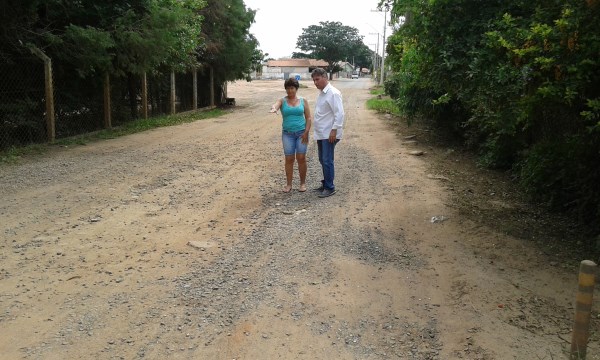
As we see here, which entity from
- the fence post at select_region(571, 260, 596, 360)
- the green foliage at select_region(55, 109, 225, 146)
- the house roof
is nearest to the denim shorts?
the fence post at select_region(571, 260, 596, 360)

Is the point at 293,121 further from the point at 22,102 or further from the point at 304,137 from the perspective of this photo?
the point at 22,102

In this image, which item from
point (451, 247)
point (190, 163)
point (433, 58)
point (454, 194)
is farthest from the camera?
point (190, 163)

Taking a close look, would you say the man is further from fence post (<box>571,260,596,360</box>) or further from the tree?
the tree

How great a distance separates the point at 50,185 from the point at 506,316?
21.7ft

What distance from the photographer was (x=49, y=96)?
467 inches

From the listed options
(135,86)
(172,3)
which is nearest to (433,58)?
(172,3)

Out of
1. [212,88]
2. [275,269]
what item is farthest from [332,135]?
[212,88]

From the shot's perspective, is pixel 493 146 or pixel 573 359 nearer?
pixel 573 359

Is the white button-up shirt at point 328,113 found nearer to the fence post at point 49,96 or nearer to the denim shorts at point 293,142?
the denim shorts at point 293,142

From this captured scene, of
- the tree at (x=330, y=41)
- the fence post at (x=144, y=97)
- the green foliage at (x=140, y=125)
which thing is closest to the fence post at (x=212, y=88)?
the green foliage at (x=140, y=125)

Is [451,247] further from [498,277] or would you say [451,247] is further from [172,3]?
[172,3]

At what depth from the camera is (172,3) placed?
48.4 feet

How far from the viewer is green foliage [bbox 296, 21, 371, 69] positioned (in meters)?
97.7

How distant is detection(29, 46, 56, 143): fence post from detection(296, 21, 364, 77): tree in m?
89.0
